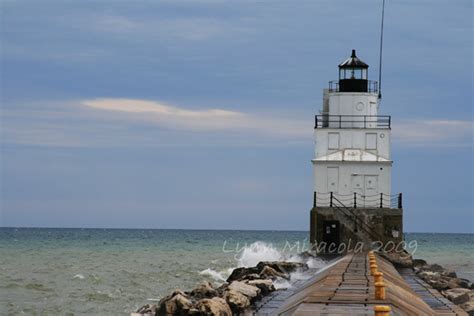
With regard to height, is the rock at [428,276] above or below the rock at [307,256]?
below

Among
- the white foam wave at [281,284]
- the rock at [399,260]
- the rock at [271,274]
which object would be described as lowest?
the white foam wave at [281,284]

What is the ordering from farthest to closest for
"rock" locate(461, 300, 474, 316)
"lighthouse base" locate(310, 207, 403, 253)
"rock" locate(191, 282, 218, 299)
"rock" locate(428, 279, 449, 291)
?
"lighthouse base" locate(310, 207, 403, 253), "rock" locate(428, 279, 449, 291), "rock" locate(461, 300, 474, 316), "rock" locate(191, 282, 218, 299)

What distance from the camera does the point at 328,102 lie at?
38656 millimetres

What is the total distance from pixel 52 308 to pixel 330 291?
12.6m

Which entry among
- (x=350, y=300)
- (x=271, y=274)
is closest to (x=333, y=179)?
(x=271, y=274)

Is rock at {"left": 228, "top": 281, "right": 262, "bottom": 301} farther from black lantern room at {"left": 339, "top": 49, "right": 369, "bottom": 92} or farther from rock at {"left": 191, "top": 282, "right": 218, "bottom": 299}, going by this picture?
black lantern room at {"left": 339, "top": 49, "right": 369, "bottom": 92}

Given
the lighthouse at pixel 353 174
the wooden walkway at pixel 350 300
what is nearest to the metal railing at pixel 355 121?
the lighthouse at pixel 353 174

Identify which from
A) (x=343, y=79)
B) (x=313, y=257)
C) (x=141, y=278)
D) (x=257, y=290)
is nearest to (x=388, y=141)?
(x=343, y=79)

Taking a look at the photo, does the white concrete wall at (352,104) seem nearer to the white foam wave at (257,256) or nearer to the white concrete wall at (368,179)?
the white concrete wall at (368,179)

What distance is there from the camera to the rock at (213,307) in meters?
14.8

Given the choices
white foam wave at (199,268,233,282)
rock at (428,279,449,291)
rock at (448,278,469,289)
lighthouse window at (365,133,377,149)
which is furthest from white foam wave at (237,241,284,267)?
rock at (428,279,449,291)

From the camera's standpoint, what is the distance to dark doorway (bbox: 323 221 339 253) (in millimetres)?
33625

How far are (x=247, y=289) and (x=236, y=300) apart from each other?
150 centimetres

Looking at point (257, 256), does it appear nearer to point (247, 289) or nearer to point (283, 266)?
point (283, 266)
